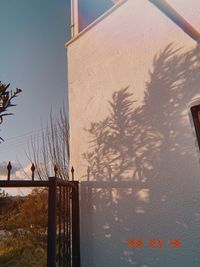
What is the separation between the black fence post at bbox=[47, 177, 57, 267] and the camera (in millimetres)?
1763

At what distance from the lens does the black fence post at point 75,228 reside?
2.56m

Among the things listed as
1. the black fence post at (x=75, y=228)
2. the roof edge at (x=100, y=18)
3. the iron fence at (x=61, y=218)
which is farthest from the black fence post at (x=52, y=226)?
the roof edge at (x=100, y=18)

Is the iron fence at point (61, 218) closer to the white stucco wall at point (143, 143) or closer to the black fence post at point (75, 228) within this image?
the black fence post at point (75, 228)

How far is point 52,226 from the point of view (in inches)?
73.8

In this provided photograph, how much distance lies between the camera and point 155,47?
8.73ft

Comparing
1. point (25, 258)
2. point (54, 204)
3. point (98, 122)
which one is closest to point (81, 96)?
point (98, 122)

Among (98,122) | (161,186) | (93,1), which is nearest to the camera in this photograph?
(161,186)

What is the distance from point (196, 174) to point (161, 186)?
440mm

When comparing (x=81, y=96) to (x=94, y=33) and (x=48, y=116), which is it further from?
(x=48, y=116)

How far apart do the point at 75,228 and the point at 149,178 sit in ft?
4.64
